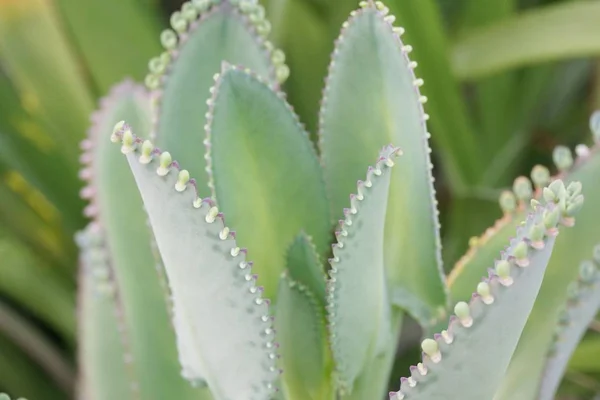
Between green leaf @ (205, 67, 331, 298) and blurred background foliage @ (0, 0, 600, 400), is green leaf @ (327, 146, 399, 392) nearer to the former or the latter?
green leaf @ (205, 67, 331, 298)

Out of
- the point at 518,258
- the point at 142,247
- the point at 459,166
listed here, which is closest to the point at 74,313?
the point at 142,247

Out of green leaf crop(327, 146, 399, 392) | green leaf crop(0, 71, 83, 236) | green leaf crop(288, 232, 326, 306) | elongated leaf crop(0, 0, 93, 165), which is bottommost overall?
green leaf crop(327, 146, 399, 392)

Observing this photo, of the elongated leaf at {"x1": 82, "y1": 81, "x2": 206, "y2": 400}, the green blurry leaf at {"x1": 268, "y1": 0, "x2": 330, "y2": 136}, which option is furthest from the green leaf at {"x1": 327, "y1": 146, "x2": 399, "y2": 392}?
the green blurry leaf at {"x1": 268, "y1": 0, "x2": 330, "y2": 136}

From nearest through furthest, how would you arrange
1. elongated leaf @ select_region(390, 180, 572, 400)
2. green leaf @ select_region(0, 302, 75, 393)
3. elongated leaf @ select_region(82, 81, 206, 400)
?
elongated leaf @ select_region(390, 180, 572, 400), elongated leaf @ select_region(82, 81, 206, 400), green leaf @ select_region(0, 302, 75, 393)

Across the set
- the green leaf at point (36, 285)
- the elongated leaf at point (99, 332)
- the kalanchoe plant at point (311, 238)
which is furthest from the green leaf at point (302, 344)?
the green leaf at point (36, 285)

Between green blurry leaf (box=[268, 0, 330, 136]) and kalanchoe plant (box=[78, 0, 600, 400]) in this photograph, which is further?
green blurry leaf (box=[268, 0, 330, 136])

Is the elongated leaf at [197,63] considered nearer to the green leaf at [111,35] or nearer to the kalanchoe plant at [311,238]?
the kalanchoe plant at [311,238]

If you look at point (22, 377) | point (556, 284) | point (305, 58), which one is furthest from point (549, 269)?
point (22, 377)
